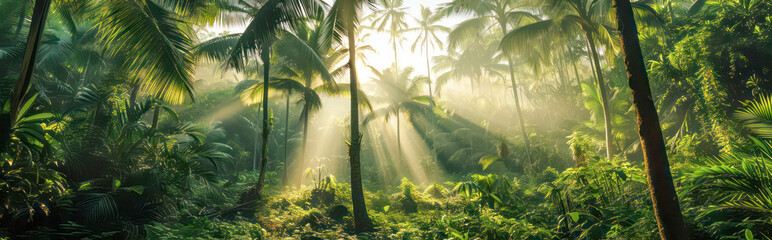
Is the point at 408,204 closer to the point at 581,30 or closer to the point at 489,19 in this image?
the point at 581,30

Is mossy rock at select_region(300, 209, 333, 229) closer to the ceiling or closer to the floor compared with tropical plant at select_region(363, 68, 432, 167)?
closer to the floor

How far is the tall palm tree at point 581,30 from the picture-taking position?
9.84 metres

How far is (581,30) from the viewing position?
1100cm

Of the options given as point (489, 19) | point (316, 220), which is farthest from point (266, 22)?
point (489, 19)

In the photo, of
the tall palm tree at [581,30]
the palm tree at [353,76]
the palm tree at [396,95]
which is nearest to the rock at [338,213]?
the palm tree at [353,76]

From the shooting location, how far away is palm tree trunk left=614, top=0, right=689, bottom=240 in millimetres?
3496

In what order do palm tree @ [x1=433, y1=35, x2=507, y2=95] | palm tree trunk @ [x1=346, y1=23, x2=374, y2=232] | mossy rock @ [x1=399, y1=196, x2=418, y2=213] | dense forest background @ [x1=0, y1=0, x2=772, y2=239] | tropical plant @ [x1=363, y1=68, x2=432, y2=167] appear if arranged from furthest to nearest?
palm tree @ [x1=433, y1=35, x2=507, y2=95] → tropical plant @ [x1=363, y1=68, x2=432, y2=167] → mossy rock @ [x1=399, y1=196, x2=418, y2=213] → palm tree trunk @ [x1=346, y1=23, x2=374, y2=232] → dense forest background @ [x1=0, y1=0, x2=772, y2=239]

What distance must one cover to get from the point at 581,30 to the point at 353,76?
807cm

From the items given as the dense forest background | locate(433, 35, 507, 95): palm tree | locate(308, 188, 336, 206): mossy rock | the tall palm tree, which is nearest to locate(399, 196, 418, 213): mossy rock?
the dense forest background

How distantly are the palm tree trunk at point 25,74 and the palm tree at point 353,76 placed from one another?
5.52m

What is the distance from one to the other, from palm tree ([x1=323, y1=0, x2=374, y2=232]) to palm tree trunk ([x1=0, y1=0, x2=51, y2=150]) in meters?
5.52

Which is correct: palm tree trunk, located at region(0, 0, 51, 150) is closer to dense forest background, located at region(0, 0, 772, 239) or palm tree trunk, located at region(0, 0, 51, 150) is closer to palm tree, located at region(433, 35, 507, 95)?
dense forest background, located at region(0, 0, 772, 239)

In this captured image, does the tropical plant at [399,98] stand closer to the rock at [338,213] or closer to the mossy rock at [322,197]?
the mossy rock at [322,197]

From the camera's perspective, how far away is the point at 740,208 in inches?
148
